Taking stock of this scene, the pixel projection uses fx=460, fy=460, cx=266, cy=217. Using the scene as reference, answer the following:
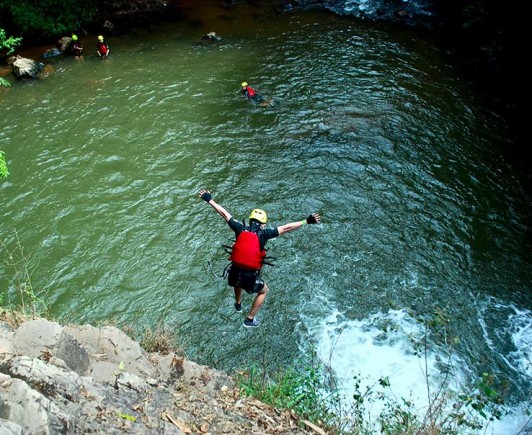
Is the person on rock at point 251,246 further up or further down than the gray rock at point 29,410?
further down

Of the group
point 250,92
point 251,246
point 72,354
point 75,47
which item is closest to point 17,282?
point 72,354

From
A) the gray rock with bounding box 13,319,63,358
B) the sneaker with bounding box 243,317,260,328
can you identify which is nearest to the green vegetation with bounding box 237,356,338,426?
the sneaker with bounding box 243,317,260,328

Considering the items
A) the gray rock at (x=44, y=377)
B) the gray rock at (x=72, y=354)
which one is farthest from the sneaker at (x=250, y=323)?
the gray rock at (x=44, y=377)

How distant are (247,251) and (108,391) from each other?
306 centimetres

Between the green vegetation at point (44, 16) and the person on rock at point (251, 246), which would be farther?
the green vegetation at point (44, 16)

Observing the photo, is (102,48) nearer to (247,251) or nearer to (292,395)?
(247,251)

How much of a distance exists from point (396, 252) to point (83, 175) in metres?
8.88

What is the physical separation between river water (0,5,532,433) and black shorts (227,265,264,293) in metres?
1.25

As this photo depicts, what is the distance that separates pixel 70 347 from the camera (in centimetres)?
595

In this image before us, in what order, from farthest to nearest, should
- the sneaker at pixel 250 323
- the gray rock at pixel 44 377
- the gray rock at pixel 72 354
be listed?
the sneaker at pixel 250 323 < the gray rock at pixel 72 354 < the gray rock at pixel 44 377

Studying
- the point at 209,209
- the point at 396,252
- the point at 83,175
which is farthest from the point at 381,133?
the point at 83,175

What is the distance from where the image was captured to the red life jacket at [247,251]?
771 cm

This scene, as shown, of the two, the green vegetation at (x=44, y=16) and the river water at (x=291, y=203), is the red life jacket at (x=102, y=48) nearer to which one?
the river water at (x=291, y=203)

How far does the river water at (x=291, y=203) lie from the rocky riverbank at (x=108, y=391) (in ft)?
5.68
